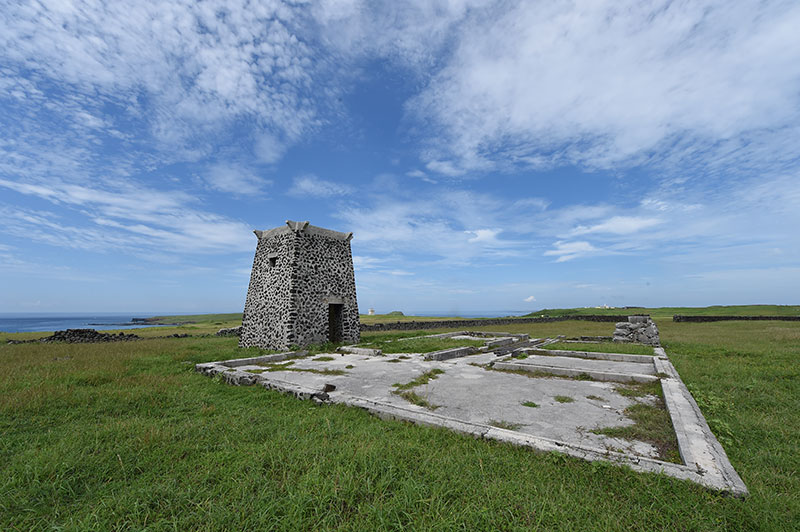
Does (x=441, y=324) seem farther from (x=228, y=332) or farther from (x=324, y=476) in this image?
(x=324, y=476)

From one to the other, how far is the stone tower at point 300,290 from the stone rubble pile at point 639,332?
15.7m

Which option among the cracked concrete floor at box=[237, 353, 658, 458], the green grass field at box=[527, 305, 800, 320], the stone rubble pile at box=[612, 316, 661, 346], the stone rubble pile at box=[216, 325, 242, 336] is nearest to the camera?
the cracked concrete floor at box=[237, 353, 658, 458]

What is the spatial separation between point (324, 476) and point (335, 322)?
48.0 feet

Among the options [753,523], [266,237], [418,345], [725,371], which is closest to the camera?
[753,523]

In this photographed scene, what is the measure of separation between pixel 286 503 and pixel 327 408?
329 centimetres

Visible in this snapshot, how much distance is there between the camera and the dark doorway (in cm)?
1791

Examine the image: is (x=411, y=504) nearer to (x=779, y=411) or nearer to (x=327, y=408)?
(x=327, y=408)

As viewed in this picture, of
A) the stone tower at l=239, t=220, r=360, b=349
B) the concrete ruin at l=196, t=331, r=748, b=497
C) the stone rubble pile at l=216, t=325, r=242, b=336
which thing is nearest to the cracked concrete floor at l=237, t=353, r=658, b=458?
the concrete ruin at l=196, t=331, r=748, b=497

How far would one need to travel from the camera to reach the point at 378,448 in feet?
14.4

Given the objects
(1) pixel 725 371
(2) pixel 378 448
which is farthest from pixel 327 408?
(1) pixel 725 371

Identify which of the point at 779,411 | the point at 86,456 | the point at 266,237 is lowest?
the point at 779,411

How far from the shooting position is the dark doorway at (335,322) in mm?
17906

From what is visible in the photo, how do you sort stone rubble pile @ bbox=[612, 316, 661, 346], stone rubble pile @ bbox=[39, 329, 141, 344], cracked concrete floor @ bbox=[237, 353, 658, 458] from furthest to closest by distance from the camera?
stone rubble pile @ bbox=[39, 329, 141, 344] → stone rubble pile @ bbox=[612, 316, 661, 346] → cracked concrete floor @ bbox=[237, 353, 658, 458]

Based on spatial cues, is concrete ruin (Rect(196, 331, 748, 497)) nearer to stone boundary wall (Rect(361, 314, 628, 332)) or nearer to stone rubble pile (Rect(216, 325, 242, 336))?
stone rubble pile (Rect(216, 325, 242, 336))
